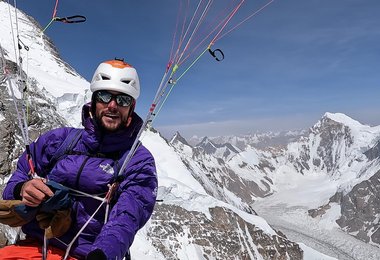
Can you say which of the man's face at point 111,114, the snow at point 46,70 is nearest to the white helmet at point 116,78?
the man's face at point 111,114

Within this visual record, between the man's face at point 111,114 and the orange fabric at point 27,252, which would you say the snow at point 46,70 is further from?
the orange fabric at point 27,252

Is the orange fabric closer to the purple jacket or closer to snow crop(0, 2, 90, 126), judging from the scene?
the purple jacket

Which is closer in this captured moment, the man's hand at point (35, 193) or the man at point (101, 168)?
the man's hand at point (35, 193)

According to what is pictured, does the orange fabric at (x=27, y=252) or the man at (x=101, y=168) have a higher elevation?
the man at (x=101, y=168)

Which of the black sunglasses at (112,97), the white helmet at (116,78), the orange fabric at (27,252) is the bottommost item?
the orange fabric at (27,252)

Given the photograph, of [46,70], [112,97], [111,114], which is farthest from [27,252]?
[46,70]

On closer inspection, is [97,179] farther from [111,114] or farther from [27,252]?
[27,252]

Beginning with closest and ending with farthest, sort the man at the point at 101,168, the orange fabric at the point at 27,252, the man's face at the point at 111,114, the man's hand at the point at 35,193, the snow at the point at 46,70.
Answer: the man's hand at the point at 35,193, the orange fabric at the point at 27,252, the man at the point at 101,168, the man's face at the point at 111,114, the snow at the point at 46,70
